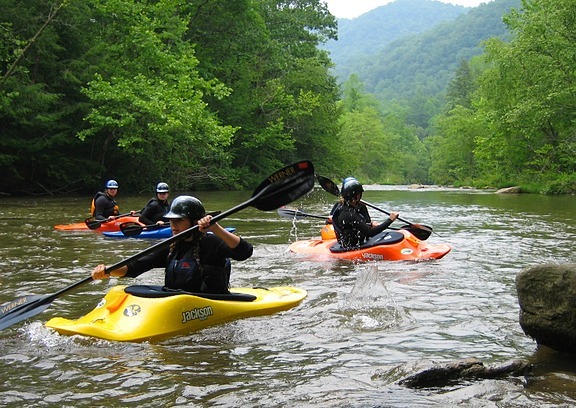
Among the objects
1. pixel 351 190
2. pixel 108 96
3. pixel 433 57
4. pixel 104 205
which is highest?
pixel 433 57

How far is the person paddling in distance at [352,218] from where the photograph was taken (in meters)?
8.94

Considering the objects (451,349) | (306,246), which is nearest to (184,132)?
(306,246)

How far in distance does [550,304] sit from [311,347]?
169cm

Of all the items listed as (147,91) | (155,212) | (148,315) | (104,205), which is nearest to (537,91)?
(147,91)

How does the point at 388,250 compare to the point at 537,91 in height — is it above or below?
below

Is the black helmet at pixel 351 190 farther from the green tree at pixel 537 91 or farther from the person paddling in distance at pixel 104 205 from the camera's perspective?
the green tree at pixel 537 91

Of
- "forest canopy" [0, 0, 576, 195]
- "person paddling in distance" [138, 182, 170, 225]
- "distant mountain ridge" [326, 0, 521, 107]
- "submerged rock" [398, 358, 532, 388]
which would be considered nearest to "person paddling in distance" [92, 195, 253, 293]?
"submerged rock" [398, 358, 532, 388]

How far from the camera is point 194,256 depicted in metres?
5.32

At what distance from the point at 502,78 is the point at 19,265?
94.8 feet

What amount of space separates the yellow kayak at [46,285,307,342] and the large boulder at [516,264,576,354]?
92.7 inches

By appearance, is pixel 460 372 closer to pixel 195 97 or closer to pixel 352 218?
pixel 352 218

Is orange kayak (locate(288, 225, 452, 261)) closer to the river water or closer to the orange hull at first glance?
the orange hull

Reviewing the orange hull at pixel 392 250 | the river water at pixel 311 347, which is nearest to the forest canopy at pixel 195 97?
the orange hull at pixel 392 250

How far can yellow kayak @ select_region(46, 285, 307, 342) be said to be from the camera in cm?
488
